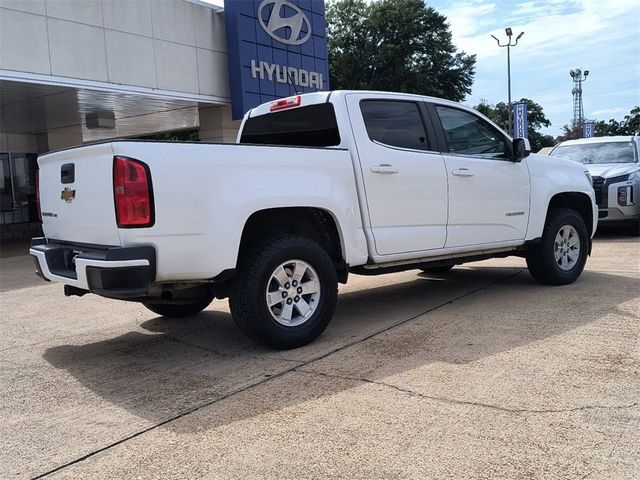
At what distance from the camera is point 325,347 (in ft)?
15.3

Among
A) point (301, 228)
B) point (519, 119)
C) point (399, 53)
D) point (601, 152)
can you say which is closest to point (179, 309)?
point (301, 228)

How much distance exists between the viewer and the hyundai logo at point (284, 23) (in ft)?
54.0

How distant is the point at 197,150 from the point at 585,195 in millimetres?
5016

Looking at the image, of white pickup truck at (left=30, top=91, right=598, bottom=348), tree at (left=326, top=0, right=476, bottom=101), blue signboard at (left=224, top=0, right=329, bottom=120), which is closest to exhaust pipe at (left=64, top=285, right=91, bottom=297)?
white pickup truck at (left=30, top=91, right=598, bottom=348)

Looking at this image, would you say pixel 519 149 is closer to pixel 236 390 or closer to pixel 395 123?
pixel 395 123

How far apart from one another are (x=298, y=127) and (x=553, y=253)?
3.17 meters

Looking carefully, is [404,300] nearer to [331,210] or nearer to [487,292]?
[487,292]

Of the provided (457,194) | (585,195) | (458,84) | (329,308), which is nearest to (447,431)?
(329,308)

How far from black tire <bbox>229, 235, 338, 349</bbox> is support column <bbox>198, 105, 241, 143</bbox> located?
12715 millimetres

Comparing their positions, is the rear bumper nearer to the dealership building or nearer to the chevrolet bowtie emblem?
the chevrolet bowtie emblem

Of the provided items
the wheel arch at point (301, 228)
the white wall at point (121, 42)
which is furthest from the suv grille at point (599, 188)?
the white wall at point (121, 42)

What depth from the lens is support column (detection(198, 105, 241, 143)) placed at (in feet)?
55.3

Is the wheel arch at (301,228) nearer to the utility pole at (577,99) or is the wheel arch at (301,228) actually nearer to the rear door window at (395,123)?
Answer: the rear door window at (395,123)

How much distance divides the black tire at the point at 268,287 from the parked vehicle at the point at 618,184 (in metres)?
7.73
